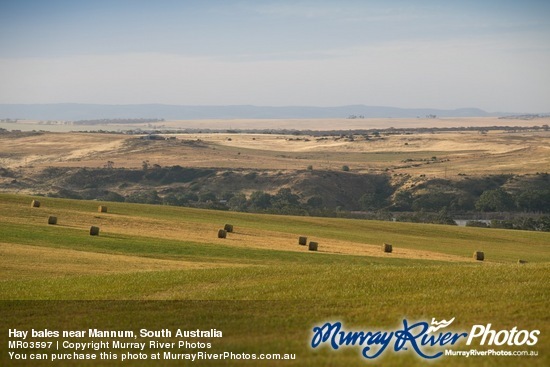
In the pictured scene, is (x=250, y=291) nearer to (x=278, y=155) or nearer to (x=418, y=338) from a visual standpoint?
(x=418, y=338)

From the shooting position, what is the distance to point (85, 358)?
15750 millimetres

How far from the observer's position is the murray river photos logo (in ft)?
52.4

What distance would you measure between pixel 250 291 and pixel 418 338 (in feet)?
21.8

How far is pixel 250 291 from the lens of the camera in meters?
22.2

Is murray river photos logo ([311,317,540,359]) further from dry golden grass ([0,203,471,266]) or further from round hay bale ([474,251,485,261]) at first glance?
round hay bale ([474,251,485,261])

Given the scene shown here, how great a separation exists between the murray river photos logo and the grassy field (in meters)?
0.31

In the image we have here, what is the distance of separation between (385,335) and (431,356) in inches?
58.0

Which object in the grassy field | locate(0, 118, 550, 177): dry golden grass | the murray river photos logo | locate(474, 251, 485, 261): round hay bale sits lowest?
locate(0, 118, 550, 177): dry golden grass

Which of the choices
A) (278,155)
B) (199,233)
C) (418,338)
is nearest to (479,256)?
(199,233)

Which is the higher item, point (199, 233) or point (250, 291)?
point (250, 291)

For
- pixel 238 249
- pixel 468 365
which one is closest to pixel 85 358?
pixel 468 365

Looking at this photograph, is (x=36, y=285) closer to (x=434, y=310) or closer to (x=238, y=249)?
(x=434, y=310)

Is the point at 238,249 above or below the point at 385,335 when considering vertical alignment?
below

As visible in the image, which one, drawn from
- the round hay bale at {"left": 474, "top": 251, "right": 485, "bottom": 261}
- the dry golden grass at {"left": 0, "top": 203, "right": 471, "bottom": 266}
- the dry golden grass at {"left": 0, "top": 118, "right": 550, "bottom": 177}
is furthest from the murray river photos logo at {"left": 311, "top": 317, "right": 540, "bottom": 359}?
the dry golden grass at {"left": 0, "top": 118, "right": 550, "bottom": 177}
